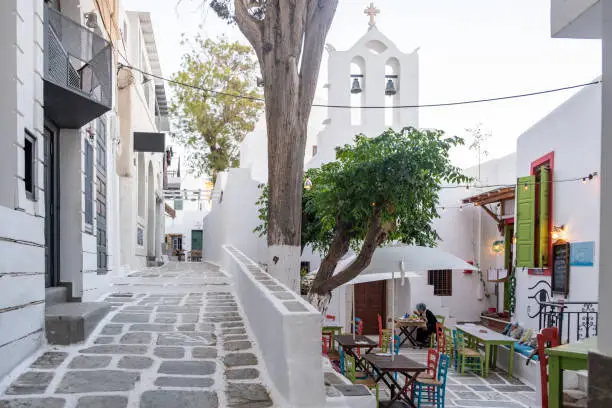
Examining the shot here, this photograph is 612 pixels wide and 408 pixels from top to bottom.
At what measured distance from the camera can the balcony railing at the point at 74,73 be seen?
19.2 feet

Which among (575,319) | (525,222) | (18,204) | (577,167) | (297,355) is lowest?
(575,319)

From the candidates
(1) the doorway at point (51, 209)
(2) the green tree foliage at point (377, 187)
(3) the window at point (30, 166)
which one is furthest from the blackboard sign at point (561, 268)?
(3) the window at point (30, 166)

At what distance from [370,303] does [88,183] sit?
12.4 meters

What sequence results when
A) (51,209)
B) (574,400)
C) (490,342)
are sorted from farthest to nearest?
1. (490,342)
2. (51,209)
3. (574,400)

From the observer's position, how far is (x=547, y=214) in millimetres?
Result: 11867

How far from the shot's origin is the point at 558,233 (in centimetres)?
1137

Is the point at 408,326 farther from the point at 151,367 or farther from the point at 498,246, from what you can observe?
the point at 151,367

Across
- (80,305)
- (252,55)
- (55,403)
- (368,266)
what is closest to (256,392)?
(55,403)

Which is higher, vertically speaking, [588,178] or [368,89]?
[368,89]

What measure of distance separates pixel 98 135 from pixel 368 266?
531 cm

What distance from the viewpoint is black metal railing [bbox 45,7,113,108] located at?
5.95 m

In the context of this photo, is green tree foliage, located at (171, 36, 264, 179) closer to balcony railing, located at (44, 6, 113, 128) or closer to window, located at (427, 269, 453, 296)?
window, located at (427, 269, 453, 296)

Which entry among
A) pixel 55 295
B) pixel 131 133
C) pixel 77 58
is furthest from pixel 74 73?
pixel 131 133

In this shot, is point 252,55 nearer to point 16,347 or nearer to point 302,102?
point 302,102
